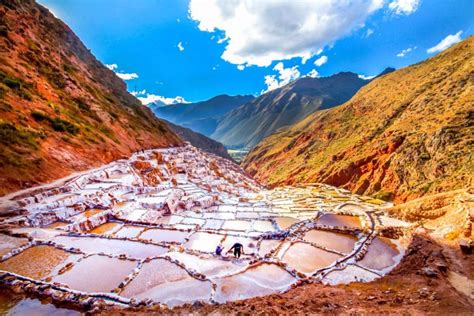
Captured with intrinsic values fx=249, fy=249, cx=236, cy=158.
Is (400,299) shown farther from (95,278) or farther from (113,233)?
(113,233)

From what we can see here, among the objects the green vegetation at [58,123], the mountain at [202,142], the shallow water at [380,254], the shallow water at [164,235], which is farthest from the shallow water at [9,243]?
the mountain at [202,142]

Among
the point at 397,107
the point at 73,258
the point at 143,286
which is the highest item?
the point at 397,107

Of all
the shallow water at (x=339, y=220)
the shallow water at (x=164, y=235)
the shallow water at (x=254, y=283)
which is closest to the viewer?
the shallow water at (x=254, y=283)

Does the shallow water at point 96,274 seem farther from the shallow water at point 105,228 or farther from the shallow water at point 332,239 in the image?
the shallow water at point 332,239

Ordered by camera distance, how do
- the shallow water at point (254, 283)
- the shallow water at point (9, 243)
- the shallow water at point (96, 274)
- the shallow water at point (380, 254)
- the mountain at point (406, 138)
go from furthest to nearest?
the mountain at point (406, 138) < the shallow water at point (380, 254) < the shallow water at point (9, 243) < the shallow water at point (96, 274) < the shallow water at point (254, 283)

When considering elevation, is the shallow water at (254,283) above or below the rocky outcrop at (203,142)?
below

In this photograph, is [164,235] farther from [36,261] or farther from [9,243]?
[9,243]

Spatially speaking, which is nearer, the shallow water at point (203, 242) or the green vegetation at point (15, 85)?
the shallow water at point (203, 242)

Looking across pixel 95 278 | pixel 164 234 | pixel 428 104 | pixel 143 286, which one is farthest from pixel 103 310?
pixel 428 104
